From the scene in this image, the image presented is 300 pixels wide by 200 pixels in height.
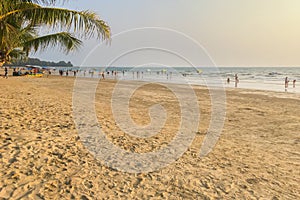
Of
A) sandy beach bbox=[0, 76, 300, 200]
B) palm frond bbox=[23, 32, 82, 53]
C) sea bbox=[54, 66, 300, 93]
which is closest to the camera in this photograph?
sandy beach bbox=[0, 76, 300, 200]

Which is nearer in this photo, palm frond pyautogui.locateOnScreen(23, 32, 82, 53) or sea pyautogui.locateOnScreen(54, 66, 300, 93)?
palm frond pyautogui.locateOnScreen(23, 32, 82, 53)

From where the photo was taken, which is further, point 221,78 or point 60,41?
point 221,78

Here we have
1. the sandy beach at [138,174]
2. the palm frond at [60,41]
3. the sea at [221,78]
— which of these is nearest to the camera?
the sandy beach at [138,174]

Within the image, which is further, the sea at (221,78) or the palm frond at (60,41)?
the sea at (221,78)

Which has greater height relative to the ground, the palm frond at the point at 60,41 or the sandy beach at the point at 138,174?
the palm frond at the point at 60,41

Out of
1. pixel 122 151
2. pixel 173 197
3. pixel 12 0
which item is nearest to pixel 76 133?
pixel 122 151

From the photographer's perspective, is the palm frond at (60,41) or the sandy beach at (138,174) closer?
the sandy beach at (138,174)

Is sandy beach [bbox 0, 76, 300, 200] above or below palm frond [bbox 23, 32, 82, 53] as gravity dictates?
below

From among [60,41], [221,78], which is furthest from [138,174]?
[221,78]

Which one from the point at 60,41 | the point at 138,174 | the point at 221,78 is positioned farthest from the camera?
the point at 221,78

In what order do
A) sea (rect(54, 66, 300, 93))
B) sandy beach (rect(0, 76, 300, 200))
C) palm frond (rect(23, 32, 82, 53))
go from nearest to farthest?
sandy beach (rect(0, 76, 300, 200)) < palm frond (rect(23, 32, 82, 53)) < sea (rect(54, 66, 300, 93))

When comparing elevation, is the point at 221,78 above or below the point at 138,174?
above

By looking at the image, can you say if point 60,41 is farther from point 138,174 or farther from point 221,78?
point 221,78

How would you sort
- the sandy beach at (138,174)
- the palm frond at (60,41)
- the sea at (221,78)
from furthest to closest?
1. the sea at (221,78)
2. the palm frond at (60,41)
3. the sandy beach at (138,174)
